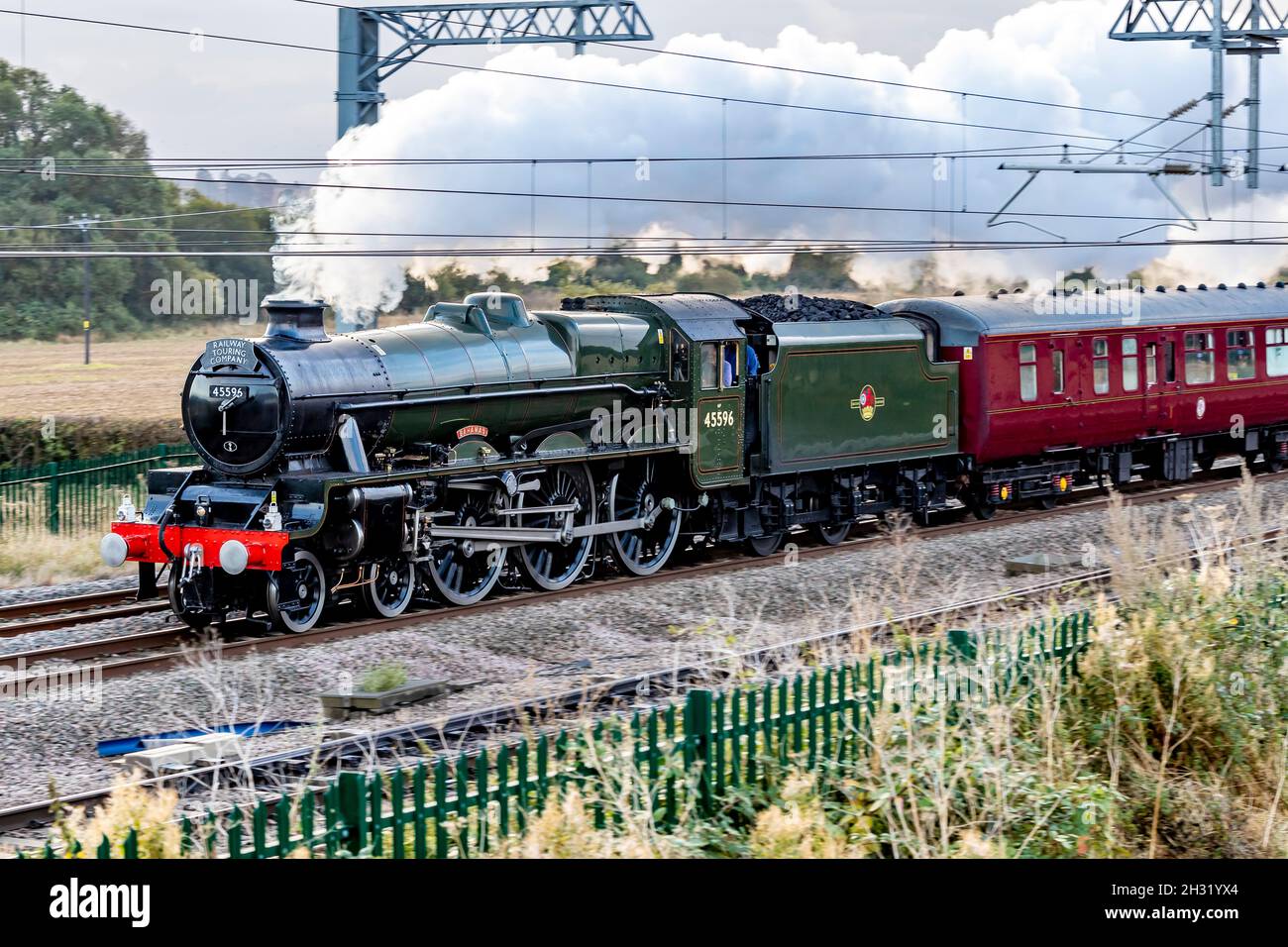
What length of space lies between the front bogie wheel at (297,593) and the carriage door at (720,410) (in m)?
4.58

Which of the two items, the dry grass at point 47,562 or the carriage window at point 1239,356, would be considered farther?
the carriage window at point 1239,356

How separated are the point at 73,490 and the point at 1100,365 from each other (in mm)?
13648

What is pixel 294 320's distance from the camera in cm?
1267

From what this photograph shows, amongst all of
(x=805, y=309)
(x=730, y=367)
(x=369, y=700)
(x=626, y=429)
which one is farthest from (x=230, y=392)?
(x=805, y=309)

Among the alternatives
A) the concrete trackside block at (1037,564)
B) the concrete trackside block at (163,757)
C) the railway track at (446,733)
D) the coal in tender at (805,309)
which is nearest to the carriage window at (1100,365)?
the coal in tender at (805,309)

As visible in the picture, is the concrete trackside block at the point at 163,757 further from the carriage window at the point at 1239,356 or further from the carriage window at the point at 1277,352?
the carriage window at the point at 1277,352

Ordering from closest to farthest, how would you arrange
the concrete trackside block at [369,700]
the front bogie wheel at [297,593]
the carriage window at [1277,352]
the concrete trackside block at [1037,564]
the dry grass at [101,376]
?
1. the concrete trackside block at [369,700]
2. the front bogie wheel at [297,593]
3. the concrete trackside block at [1037,564]
4. the carriage window at [1277,352]
5. the dry grass at [101,376]

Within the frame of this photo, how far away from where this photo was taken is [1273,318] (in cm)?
2284

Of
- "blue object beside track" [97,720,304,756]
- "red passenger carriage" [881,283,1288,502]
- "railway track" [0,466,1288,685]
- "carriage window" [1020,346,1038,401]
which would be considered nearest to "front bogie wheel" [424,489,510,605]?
"railway track" [0,466,1288,685]

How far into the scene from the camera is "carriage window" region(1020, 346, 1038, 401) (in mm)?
18703

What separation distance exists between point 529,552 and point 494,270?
15.4 meters

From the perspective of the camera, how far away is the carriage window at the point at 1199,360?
2120 centimetres
